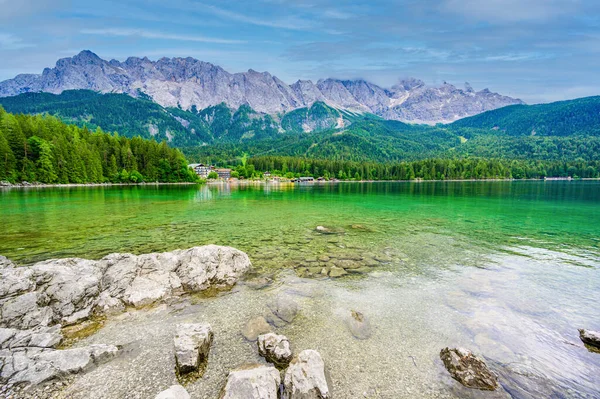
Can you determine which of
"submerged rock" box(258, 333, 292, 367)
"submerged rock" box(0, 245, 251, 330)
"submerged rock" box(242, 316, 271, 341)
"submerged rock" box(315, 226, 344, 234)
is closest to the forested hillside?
"submerged rock" box(0, 245, 251, 330)

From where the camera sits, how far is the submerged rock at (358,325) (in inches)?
433

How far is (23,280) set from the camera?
11641mm

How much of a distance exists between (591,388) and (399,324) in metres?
5.62

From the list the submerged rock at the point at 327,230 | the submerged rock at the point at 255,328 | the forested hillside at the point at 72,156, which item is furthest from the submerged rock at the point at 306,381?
the forested hillside at the point at 72,156

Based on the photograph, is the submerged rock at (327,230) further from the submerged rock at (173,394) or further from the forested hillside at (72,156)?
the forested hillside at (72,156)

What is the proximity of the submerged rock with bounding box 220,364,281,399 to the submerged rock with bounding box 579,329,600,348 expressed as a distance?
37.7 feet

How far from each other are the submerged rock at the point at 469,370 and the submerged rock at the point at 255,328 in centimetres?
646

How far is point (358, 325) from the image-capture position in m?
11.6

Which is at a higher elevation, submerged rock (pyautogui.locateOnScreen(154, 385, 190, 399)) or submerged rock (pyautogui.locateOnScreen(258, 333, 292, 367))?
submerged rock (pyautogui.locateOnScreen(154, 385, 190, 399))

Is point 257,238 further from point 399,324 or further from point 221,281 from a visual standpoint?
point 399,324

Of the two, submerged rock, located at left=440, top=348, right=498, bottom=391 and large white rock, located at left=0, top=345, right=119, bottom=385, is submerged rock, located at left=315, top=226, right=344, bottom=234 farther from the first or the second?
large white rock, located at left=0, top=345, right=119, bottom=385

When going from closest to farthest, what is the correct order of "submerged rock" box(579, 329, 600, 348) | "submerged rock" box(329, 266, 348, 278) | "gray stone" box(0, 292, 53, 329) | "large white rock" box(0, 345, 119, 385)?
"large white rock" box(0, 345, 119, 385)
"submerged rock" box(579, 329, 600, 348)
"gray stone" box(0, 292, 53, 329)
"submerged rock" box(329, 266, 348, 278)

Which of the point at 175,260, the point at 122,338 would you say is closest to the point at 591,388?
the point at 122,338

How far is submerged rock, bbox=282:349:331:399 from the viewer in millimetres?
7324
